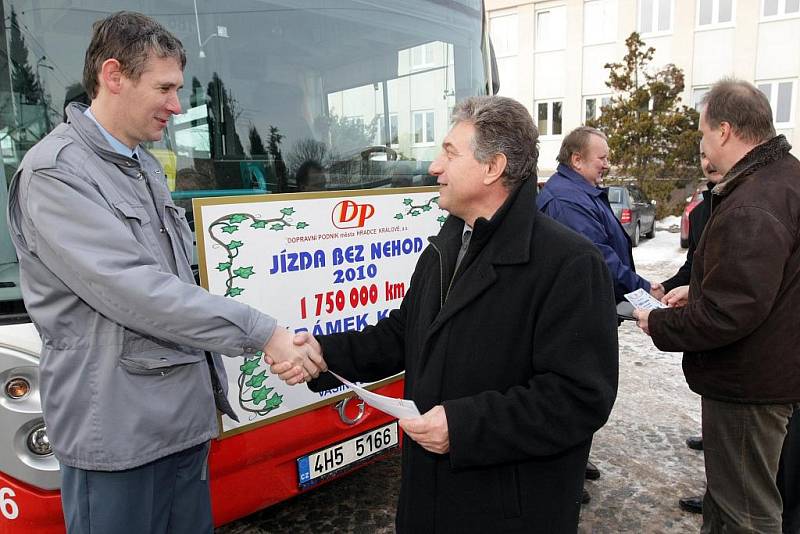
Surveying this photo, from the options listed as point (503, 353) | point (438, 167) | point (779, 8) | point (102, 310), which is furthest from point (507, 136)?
point (779, 8)

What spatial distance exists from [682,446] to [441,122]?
2769 millimetres

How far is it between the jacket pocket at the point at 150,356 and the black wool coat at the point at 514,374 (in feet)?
2.24

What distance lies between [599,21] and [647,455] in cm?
2293

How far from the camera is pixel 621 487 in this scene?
3.51 metres

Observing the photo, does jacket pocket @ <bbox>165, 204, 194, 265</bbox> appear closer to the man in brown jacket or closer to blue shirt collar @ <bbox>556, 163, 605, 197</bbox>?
the man in brown jacket

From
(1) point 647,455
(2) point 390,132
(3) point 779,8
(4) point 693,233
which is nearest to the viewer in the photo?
(2) point 390,132

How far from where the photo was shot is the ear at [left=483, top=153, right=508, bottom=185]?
5.35 feet

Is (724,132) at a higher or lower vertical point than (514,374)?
higher

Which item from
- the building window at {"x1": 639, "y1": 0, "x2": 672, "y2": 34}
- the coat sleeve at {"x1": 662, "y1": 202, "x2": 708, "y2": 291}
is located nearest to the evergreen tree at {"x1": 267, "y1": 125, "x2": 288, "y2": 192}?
the coat sleeve at {"x1": 662, "y1": 202, "x2": 708, "y2": 291}

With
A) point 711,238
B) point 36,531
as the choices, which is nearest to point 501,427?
point 711,238

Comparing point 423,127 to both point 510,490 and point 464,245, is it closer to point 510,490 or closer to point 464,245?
point 464,245

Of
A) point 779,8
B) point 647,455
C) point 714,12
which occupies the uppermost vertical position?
point 714,12

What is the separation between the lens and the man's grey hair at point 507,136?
5.34 feet

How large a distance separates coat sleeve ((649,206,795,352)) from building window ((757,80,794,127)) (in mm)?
21871
